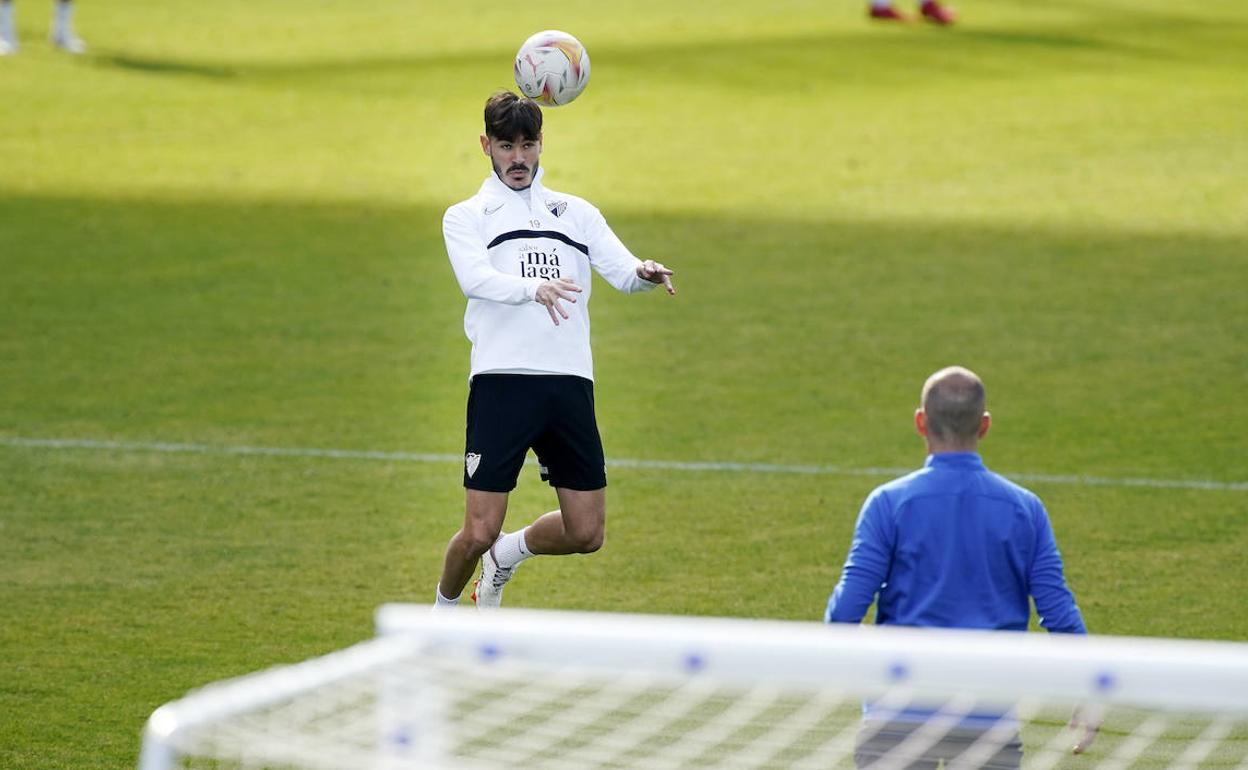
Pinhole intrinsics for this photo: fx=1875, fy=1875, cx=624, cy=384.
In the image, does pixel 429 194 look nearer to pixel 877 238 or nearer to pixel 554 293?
pixel 877 238

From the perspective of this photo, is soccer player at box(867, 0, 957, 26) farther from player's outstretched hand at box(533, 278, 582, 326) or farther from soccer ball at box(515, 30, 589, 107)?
player's outstretched hand at box(533, 278, 582, 326)

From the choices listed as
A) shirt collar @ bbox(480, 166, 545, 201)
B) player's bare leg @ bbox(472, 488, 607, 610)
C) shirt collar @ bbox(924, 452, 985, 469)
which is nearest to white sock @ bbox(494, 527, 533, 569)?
player's bare leg @ bbox(472, 488, 607, 610)

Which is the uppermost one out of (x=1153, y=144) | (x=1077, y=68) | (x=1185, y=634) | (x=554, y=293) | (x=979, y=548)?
(x=1077, y=68)

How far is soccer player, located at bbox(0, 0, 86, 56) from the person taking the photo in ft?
80.9

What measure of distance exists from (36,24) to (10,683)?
22331 millimetres

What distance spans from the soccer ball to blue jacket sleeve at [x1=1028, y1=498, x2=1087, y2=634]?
390 cm

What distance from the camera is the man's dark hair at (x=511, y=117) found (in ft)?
22.5

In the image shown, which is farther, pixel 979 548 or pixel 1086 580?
pixel 1086 580

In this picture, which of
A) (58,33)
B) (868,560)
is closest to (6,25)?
(58,33)

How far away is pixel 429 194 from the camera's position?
18453mm

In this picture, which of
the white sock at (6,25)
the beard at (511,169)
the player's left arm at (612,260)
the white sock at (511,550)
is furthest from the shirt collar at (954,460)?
the white sock at (6,25)

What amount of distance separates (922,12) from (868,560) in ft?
83.9

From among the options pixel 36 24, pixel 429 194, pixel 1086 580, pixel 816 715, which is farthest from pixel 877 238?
pixel 36 24

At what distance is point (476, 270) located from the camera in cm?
671
